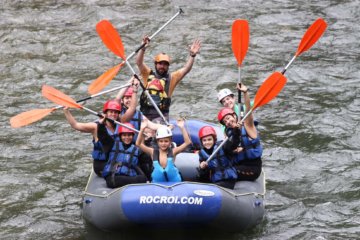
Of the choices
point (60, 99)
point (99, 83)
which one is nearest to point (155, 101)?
point (99, 83)

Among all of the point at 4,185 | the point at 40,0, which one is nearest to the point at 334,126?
the point at 4,185

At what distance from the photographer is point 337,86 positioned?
37.6 feet

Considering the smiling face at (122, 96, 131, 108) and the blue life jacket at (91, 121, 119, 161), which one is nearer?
the blue life jacket at (91, 121, 119, 161)

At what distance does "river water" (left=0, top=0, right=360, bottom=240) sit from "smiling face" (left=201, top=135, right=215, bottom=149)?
89 cm

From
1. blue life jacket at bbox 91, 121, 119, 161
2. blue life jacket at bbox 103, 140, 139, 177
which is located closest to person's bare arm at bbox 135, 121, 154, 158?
blue life jacket at bbox 103, 140, 139, 177

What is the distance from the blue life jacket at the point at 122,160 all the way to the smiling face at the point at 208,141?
0.67 m

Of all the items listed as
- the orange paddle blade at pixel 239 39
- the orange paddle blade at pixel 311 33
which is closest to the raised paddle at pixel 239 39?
the orange paddle blade at pixel 239 39

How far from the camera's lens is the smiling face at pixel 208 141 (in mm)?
7105

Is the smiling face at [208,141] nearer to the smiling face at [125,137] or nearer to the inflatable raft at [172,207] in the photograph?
the inflatable raft at [172,207]

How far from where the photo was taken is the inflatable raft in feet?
20.9

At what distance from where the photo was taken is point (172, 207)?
637 cm

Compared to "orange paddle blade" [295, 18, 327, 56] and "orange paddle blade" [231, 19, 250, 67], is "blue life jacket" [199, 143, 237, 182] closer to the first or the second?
"orange paddle blade" [231, 19, 250, 67]

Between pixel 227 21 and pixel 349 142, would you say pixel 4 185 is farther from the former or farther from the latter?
pixel 227 21

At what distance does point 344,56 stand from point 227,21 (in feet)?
8.59
